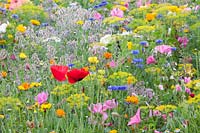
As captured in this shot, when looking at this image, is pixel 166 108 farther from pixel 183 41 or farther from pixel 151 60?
pixel 183 41

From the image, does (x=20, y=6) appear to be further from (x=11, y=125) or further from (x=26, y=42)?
(x=11, y=125)

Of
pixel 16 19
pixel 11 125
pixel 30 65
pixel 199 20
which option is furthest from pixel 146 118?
pixel 16 19

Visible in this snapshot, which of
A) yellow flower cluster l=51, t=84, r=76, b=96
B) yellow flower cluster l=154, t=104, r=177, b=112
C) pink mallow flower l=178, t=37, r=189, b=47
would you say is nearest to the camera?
yellow flower cluster l=154, t=104, r=177, b=112

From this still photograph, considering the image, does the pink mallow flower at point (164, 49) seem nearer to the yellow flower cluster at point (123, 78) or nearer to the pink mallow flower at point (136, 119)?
the yellow flower cluster at point (123, 78)

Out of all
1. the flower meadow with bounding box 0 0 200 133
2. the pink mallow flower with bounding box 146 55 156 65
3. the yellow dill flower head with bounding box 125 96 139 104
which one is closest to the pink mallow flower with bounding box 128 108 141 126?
the flower meadow with bounding box 0 0 200 133

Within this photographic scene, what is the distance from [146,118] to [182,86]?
40 cm

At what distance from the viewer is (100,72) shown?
338 cm

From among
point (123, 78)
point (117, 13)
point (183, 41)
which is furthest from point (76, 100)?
point (117, 13)

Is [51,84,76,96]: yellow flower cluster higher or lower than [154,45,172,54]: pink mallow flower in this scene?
lower

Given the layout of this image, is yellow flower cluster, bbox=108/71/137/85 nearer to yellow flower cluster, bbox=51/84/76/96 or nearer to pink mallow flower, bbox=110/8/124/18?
yellow flower cluster, bbox=51/84/76/96

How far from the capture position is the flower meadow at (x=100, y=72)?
2.96m

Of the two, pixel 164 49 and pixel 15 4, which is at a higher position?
pixel 15 4

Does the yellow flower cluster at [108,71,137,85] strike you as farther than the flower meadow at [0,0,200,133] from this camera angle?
Yes

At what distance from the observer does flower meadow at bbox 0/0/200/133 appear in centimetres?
296
